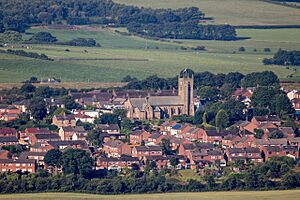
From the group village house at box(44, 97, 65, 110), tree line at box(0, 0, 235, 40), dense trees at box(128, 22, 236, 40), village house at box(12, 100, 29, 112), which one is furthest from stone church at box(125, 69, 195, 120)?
dense trees at box(128, 22, 236, 40)

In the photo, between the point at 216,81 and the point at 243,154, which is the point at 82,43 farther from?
the point at 243,154

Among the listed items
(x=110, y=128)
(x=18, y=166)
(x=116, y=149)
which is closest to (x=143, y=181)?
(x=18, y=166)

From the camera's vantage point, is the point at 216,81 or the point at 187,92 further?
the point at 216,81

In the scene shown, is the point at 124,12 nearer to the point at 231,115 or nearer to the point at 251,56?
the point at 251,56

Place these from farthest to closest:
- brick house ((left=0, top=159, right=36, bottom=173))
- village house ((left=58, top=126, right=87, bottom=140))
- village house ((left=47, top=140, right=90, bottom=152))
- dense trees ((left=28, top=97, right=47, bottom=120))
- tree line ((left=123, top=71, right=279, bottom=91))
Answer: tree line ((left=123, top=71, right=279, bottom=91))
dense trees ((left=28, top=97, right=47, bottom=120))
village house ((left=58, top=126, right=87, bottom=140))
village house ((left=47, top=140, right=90, bottom=152))
brick house ((left=0, top=159, right=36, bottom=173))

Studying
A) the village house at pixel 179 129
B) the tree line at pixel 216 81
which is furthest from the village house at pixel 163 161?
the tree line at pixel 216 81

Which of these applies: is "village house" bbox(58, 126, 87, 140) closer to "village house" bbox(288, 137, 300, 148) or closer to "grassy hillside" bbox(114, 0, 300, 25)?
"village house" bbox(288, 137, 300, 148)

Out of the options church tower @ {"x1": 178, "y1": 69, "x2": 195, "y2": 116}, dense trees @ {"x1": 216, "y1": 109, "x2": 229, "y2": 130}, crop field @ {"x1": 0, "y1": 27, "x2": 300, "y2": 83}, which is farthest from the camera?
crop field @ {"x1": 0, "y1": 27, "x2": 300, "y2": 83}

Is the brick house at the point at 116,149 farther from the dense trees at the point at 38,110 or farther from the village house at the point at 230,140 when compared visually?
the dense trees at the point at 38,110
